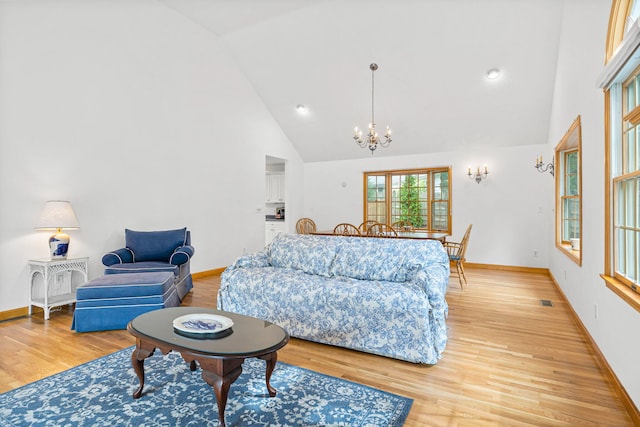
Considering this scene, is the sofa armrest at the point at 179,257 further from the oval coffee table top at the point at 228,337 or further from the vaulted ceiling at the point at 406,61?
the vaulted ceiling at the point at 406,61

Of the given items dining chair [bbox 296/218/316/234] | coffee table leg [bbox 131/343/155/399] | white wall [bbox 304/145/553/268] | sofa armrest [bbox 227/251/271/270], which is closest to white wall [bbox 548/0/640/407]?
white wall [bbox 304/145/553/268]

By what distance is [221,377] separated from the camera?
1675 mm

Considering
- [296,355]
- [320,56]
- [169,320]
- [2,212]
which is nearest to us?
[169,320]

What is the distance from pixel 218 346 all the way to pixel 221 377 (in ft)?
0.50

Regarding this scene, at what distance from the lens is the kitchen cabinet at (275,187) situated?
337 inches

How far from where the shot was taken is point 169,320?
2.17 m

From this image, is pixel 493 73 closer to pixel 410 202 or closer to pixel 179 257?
pixel 410 202

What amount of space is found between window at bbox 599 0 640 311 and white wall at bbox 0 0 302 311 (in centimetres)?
510

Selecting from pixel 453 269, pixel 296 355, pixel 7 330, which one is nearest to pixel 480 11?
pixel 453 269

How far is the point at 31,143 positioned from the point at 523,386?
503 centimetres

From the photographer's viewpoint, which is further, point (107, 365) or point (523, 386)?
point (107, 365)

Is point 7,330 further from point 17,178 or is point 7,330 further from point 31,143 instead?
point 31,143

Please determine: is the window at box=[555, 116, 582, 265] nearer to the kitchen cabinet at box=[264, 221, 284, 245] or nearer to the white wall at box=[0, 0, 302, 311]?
the white wall at box=[0, 0, 302, 311]

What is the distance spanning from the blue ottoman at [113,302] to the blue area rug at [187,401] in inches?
32.2
